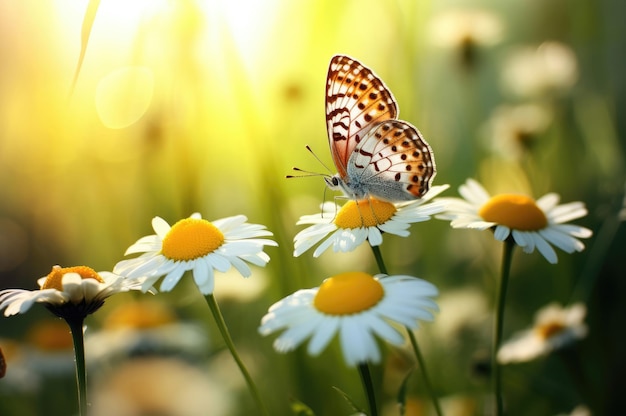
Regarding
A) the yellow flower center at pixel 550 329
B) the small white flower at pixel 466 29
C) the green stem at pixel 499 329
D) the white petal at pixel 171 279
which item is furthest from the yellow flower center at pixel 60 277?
the small white flower at pixel 466 29

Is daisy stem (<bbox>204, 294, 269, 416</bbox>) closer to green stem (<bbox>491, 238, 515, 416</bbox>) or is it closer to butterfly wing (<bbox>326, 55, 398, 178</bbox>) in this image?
green stem (<bbox>491, 238, 515, 416</bbox>)

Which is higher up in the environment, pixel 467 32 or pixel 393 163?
pixel 467 32

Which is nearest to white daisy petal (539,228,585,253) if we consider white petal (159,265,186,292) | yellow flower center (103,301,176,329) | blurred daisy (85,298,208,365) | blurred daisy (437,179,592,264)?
blurred daisy (437,179,592,264)

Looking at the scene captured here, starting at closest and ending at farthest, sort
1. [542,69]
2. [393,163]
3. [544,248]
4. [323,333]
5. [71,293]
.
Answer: [323,333]
[71,293]
[544,248]
[393,163]
[542,69]

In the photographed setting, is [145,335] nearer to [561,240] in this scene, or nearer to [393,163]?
[393,163]

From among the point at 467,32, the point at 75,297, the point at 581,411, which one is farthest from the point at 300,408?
the point at 467,32

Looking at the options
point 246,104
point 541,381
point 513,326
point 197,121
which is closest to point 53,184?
point 197,121

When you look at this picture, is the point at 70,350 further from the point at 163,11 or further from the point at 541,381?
the point at 541,381

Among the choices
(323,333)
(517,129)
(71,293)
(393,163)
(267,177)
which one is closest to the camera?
(323,333)
